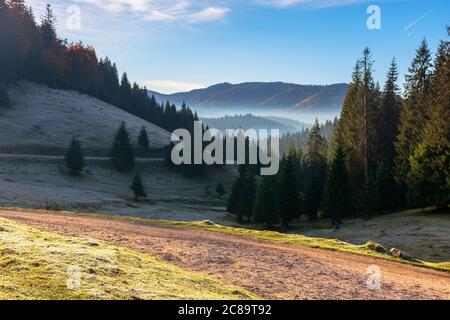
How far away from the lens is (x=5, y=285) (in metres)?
10.3

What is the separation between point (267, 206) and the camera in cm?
5712

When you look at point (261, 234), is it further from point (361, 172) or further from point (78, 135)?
point (78, 135)

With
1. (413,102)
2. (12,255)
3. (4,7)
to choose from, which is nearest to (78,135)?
(4,7)

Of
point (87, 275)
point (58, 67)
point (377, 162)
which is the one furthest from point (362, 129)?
point (58, 67)

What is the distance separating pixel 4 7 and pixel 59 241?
15058 cm

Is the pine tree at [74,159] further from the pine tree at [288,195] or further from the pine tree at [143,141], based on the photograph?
the pine tree at [288,195]

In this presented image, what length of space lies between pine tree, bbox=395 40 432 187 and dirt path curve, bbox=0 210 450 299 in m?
43.4

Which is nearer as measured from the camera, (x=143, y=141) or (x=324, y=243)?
(x=324, y=243)

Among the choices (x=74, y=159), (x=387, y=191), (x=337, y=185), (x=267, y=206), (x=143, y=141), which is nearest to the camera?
(x=337, y=185)

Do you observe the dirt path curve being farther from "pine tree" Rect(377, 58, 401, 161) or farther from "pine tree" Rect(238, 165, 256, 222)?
"pine tree" Rect(377, 58, 401, 161)

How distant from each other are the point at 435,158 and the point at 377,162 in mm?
17195

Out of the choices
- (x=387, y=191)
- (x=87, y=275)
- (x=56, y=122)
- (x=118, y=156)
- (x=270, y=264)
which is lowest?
(x=387, y=191)

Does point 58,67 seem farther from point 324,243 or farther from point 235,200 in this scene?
point 324,243

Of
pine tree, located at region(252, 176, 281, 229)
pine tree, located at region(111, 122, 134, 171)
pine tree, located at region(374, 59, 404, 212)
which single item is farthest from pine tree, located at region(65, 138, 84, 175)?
pine tree, located at region(374, 59, 404, 212)
